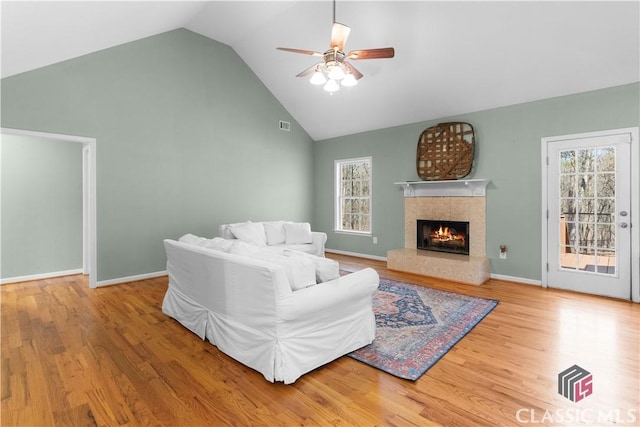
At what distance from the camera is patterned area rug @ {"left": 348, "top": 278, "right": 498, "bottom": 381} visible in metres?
2.44

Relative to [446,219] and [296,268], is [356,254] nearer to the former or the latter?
[446,219]

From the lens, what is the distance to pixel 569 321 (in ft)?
10.5

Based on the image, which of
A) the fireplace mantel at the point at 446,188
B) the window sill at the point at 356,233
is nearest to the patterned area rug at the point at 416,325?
the fireplace mantel at the point at 446,188

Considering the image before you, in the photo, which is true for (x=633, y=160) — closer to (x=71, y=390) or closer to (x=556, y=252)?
(x=556, y=252)

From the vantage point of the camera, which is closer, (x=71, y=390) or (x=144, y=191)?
(x=71, y=390)

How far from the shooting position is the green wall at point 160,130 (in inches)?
169

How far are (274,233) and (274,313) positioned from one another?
11.9 feet

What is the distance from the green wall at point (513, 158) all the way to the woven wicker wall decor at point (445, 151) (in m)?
0.13

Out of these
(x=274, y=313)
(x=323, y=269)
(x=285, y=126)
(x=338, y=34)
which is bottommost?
(x=274, y=313)

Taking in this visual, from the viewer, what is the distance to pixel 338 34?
9.93 feet

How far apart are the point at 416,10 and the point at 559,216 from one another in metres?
3.42

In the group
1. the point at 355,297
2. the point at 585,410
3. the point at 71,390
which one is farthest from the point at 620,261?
the point at 71,390

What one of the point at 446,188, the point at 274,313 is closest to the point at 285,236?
the point at 446,188

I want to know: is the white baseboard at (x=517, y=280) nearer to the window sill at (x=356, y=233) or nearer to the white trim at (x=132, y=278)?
the window sill at (x=356, y=233)
